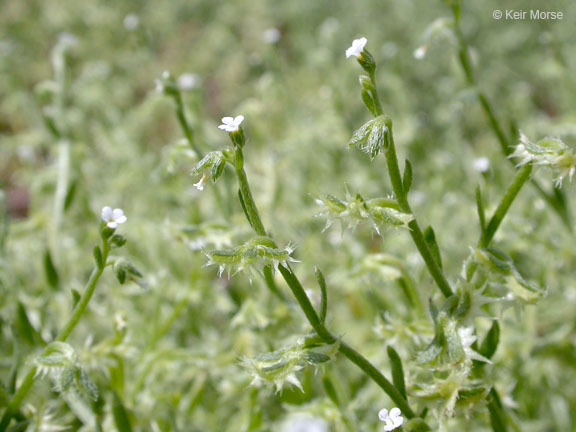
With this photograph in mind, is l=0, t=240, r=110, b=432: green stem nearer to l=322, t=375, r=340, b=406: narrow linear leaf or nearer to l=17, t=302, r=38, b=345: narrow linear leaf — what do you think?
l=17, t=302, r=38, b=345: narrow linear leaf

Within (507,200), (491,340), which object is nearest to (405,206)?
(507,200)

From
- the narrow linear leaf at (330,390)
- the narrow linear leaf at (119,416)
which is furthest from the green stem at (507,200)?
the narrow linear leaf at (119,416)

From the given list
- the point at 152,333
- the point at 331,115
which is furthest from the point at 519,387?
the point at 331,115

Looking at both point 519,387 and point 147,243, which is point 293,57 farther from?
point 519,387

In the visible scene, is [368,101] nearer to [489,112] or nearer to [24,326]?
[489,112]

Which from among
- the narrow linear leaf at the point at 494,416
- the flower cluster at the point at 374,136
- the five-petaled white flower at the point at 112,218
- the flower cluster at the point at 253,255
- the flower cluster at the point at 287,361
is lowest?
the narrow linear leaf at the point at 494,416

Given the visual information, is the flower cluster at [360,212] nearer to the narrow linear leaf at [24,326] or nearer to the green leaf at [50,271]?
the narrow linear leaf at [24,326]
